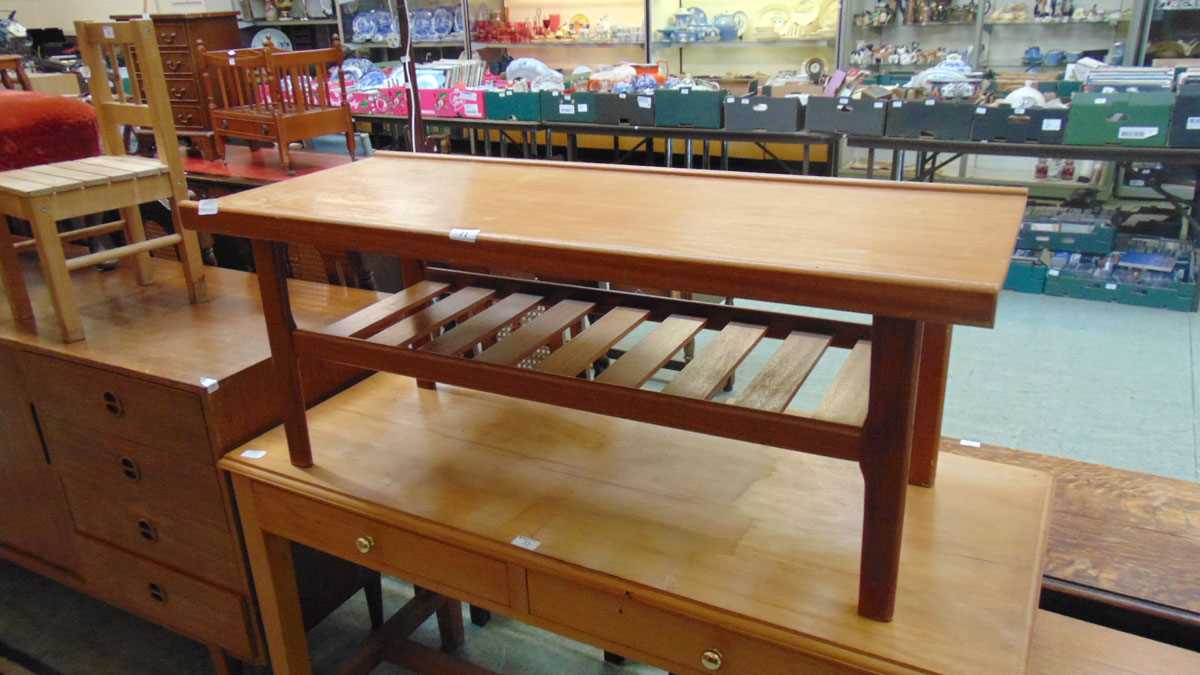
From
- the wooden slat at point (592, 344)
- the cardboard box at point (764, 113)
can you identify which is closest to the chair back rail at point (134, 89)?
the wooden slat at point (592, 344)

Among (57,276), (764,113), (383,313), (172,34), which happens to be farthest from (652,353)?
(172,34)

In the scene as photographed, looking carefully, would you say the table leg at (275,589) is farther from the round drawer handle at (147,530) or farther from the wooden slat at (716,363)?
the wooden slat at (716,363)

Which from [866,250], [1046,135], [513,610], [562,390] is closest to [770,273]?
[866,250]

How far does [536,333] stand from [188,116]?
3.27 metres

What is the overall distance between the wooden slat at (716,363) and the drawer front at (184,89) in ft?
11.2

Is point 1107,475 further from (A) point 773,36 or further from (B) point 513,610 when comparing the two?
(A) point 773,36

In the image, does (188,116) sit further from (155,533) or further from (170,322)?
(155,533)

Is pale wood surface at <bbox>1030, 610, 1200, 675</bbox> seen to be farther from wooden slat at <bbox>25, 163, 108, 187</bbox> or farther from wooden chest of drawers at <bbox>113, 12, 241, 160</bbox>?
wooden chest of drawers at <bbox>113, 12, 241, 160</bbox>

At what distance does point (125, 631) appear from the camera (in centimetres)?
229

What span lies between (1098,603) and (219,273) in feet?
7.30

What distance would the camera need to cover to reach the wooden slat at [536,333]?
140 centimetres

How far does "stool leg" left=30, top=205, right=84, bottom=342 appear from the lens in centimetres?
183

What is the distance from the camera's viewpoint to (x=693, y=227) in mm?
1179

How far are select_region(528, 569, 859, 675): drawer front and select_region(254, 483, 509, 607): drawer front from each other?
0.09 metres
